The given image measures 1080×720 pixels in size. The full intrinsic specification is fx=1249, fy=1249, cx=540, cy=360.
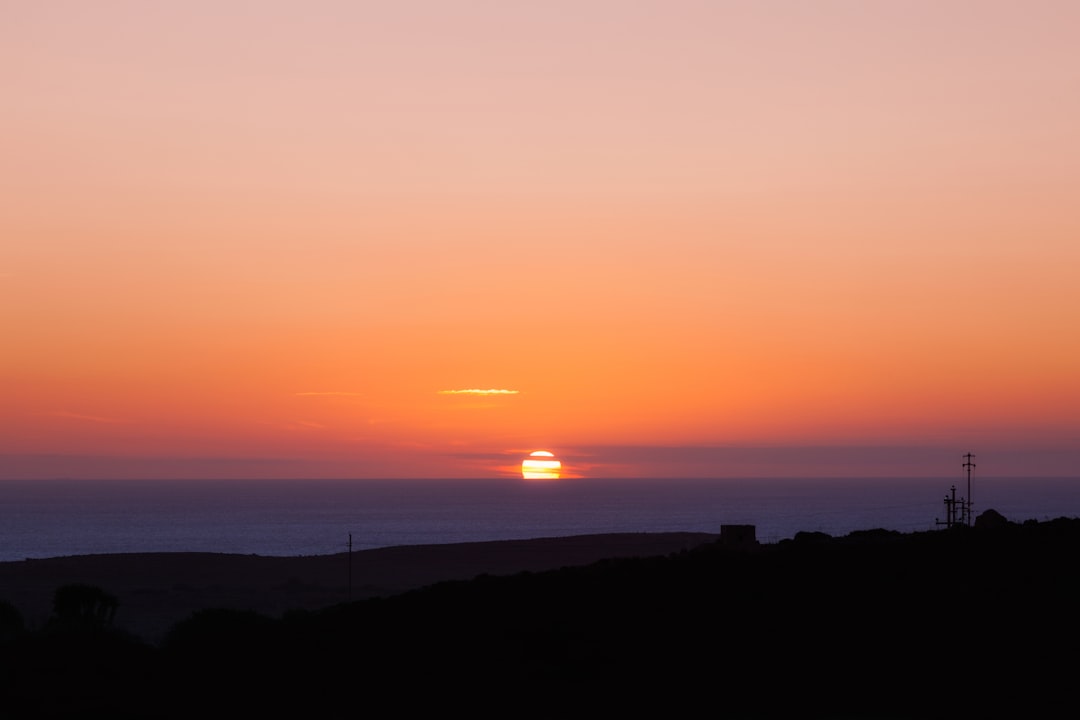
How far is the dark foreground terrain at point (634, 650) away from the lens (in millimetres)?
21844

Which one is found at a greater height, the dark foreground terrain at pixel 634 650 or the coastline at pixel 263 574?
the dark foreground terrain at pixel 634 650

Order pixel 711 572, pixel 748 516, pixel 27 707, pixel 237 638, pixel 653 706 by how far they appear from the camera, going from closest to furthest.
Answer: pixel 27 707 < pixel 653 706 < pixel 237 638 < pixel 711 572 < pixel 748 516

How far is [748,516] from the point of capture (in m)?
178

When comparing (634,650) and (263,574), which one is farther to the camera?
(263,574)

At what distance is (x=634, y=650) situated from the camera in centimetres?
2558

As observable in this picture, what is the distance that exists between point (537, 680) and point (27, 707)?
902 cm

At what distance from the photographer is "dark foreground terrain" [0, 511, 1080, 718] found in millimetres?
21844

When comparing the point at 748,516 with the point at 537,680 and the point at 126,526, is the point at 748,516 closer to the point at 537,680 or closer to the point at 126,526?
the point at 126,526

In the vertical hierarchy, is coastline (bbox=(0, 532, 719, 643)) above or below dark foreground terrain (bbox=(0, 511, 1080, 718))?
below

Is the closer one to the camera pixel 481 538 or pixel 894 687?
pixel 894 687

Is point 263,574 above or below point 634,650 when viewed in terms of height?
below

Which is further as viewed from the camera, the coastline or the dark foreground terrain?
the coastline

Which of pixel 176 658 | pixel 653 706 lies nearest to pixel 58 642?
pixel 176 658

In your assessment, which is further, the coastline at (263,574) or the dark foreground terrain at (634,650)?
the coastline at (263,574)
